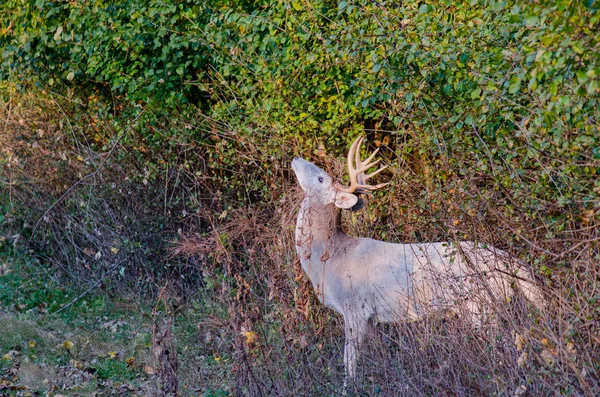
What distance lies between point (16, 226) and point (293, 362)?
6.36 meters

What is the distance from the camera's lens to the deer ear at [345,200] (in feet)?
22.2

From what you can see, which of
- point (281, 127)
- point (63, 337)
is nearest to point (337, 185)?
point (281, 127)

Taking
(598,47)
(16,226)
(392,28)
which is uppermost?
(598,47)

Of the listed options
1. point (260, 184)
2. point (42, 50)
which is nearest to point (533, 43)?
point (260, 184)

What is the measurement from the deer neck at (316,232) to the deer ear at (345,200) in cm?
16

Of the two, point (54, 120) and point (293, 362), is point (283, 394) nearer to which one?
point (293, 362)

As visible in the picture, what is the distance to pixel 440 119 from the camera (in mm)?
6332

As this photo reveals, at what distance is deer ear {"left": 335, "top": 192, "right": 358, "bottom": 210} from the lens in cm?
678

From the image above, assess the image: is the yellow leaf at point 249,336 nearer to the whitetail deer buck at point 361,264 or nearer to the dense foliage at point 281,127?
the dense foliage at point 281,127

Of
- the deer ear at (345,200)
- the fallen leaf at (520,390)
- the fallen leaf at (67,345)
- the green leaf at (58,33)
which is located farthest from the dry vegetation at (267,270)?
the green leaf at (58,33)

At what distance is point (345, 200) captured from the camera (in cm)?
682

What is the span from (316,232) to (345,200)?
0.41m

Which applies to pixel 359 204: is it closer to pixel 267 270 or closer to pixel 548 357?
pixel 267 270

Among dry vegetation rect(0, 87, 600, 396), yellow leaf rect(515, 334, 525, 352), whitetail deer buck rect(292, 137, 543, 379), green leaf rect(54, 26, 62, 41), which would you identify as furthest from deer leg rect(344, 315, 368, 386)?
green leaf rect(54, 26, 62, 41)
